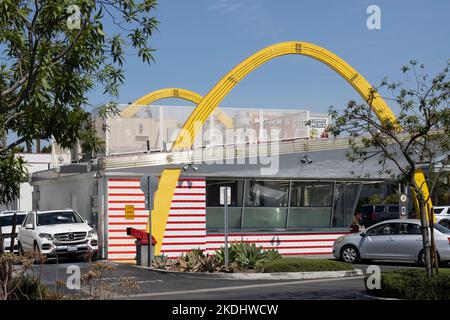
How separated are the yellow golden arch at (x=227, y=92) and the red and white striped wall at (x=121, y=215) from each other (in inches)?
32.6

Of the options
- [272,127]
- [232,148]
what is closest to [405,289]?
[232,148]

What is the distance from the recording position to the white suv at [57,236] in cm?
2491

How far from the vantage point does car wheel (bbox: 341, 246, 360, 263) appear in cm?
2539

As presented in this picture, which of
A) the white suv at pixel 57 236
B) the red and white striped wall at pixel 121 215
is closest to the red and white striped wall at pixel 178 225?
the red and white striped wall at pixel 121 215

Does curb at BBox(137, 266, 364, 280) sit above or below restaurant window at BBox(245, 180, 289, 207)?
below

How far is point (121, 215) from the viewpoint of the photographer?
2662 centimetres

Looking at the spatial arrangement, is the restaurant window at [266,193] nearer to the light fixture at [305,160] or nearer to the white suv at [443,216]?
the light fixture at [305,160]

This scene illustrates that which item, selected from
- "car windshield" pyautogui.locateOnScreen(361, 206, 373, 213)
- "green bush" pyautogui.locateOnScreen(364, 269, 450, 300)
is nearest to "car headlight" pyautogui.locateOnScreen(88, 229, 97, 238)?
"green bush" pyautogui.locateOnScreen(364, 269, 450, 300)

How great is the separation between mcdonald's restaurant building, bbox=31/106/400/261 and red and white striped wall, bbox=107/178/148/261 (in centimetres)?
4

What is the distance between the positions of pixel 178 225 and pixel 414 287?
15264mm

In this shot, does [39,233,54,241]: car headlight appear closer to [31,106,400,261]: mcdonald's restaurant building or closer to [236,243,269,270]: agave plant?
[31,106,400,261]: mcdonald's restaurant building

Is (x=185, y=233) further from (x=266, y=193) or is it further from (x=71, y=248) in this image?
(x=71, y=248)

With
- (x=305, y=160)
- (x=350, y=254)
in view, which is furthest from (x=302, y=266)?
(x=305, y=160)
